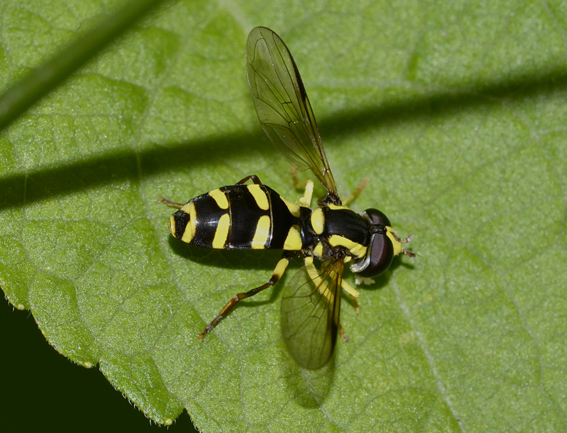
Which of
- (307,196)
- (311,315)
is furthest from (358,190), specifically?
(311,315)

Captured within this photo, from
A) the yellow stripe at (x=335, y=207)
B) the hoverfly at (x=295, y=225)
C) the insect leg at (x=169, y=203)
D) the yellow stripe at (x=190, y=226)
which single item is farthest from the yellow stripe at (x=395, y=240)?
the insect leg at (x=169, y=203)

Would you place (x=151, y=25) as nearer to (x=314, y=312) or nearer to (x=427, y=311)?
(x=314, y=312)

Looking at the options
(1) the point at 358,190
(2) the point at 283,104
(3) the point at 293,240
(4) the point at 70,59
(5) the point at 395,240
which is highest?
(4) the point at 70,59

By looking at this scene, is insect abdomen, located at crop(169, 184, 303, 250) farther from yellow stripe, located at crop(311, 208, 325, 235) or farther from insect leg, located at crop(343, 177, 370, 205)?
insect leg, located at crop(343, 177, 370, 205)

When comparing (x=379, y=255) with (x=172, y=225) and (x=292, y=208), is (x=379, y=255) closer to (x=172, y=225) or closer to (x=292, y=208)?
(x=292, y=208)

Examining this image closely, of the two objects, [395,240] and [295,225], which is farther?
[295,225]

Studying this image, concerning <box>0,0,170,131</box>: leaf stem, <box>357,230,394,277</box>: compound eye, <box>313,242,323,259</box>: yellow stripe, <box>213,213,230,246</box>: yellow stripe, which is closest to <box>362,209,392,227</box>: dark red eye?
<box>357,230,394,277</box>: compound eye

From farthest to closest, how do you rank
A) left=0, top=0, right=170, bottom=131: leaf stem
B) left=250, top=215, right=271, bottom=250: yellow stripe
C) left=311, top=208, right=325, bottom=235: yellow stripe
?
left=311, top=208, right=325, bottom=235: yellow stripe
left=250, top=215, right=271, bottom=250: yellow stripe
left=0, top=0, right=170, bottom=131: leaf stem
